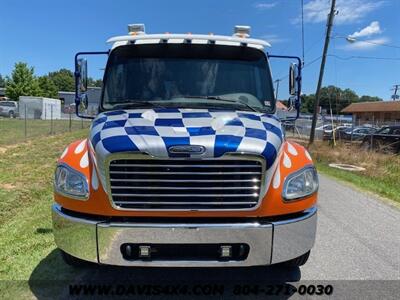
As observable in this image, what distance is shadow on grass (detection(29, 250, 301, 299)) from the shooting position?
415cm

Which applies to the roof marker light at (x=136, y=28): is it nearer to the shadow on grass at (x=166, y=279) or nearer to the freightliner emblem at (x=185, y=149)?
the freightliner emblem at (x=185, y=149)

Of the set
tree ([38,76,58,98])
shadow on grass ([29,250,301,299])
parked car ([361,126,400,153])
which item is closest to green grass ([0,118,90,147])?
shadow on grass ([29,250,301,299])

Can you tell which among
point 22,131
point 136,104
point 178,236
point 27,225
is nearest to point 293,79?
point 136,104

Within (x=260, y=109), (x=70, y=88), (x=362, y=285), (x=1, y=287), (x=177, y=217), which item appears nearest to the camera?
(x=177, y=217)

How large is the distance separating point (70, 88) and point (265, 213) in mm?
140607

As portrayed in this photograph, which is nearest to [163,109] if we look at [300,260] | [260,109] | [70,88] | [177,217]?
[260,109]

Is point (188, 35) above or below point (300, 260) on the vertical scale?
above

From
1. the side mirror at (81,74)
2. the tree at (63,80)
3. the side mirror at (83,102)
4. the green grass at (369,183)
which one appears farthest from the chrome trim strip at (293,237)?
the tree at (63,80)

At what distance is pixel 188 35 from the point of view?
523 cm

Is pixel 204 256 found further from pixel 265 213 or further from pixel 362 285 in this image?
pixel 362 285

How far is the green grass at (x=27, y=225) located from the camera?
459 centimetres

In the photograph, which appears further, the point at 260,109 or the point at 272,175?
the point at 260,109

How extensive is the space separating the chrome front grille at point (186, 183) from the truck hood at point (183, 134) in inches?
3.3

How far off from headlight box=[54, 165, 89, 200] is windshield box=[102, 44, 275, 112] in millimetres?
1163
